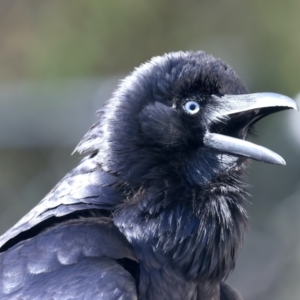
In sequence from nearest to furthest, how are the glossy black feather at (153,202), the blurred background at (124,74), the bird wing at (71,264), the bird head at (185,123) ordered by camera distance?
A: 1. the bird wing at (71,264)
2. the glossy black feather at (153,202)
3. the bird head at (185,123)
4. the blurred background at (124,74)

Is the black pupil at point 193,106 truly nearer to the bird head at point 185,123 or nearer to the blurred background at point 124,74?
the bird head at point 185,123

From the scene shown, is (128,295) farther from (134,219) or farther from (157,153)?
(157,153)

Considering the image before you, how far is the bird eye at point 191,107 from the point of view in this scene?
167 cm

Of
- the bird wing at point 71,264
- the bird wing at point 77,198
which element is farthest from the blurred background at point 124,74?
the bird wing at point 71,264

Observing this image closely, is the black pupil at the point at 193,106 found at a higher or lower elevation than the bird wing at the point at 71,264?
higher

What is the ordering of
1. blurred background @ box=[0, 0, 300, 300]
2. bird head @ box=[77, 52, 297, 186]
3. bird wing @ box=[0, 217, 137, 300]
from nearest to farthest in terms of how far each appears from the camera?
bird wing @ box=[0, 217, 137, 300], bird head @ box=[77, 52, 297, 186], blurred background @ box=[0, 0, 300, 300]

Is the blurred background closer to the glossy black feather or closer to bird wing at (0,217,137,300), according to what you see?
the glossy black feather

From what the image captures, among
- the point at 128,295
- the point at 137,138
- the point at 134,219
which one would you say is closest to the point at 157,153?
the point at 137,138

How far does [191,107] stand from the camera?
1680mm

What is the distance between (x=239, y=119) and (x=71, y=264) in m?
0.61

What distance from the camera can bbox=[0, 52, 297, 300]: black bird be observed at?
1.54 metres

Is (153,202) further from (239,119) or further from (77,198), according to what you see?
(239,119)

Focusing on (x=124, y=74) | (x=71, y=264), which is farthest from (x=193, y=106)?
(x=124, y=74)

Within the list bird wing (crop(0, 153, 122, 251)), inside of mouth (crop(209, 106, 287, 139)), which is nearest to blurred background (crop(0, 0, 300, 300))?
inside of mouth (crop(209, 106, 287, 139))
